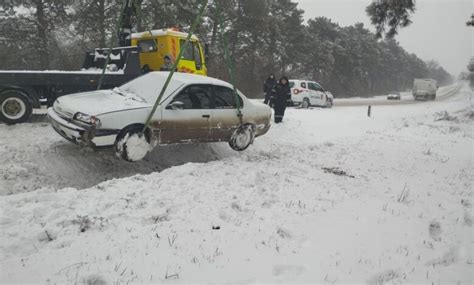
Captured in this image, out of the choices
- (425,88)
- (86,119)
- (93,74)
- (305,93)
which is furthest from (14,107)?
(425,88)

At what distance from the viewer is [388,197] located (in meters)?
6.12

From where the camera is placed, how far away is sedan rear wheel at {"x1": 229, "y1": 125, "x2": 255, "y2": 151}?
7859 millimetres

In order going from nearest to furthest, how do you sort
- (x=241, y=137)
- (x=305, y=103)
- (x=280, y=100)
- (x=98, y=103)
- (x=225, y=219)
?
(x=225, y=219), (x=98, y=103), (x=241, y=137), (x=280, y=100), (x=305, y=103)

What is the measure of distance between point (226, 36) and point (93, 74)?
27691 millimetres

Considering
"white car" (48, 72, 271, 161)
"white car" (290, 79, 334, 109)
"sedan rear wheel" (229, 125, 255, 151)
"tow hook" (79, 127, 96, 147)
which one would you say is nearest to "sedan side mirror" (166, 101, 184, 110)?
"white car" (48, 72, 271, 161)

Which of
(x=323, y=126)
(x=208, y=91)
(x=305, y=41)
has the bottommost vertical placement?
Result: (x=323, y=126)

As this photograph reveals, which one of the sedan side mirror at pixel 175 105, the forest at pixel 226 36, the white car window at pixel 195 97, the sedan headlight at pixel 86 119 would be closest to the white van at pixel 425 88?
the forest at pixel 226 36

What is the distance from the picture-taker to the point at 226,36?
3462 centimetres

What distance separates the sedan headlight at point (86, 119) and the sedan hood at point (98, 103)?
6 centimetres

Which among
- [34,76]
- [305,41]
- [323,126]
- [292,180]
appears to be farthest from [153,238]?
[305,41]

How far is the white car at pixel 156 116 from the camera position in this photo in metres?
6.02

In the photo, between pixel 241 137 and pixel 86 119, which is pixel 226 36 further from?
pixel 86 119

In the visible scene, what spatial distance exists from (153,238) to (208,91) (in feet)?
13.5

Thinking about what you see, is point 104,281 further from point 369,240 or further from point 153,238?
point 369,240
